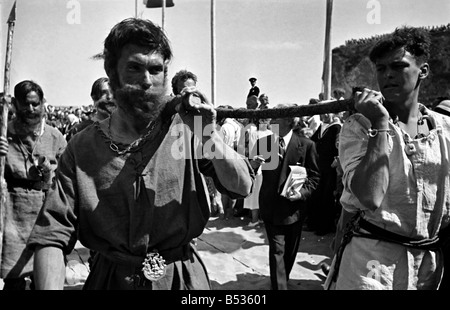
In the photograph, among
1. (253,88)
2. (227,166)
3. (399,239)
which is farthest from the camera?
(253,88)

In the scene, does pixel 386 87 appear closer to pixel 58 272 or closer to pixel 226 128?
pixel 58 272

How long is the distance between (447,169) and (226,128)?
5.58 metres

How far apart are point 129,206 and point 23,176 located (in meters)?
3.08

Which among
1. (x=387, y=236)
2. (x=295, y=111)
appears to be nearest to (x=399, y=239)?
(x=387, y=236)

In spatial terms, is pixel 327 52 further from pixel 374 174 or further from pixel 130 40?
pixel 130 40

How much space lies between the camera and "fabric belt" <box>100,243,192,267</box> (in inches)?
72.1

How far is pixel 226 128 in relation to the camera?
7.77 metres

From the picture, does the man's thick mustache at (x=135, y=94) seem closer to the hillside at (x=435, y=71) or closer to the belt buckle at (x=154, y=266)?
the belt buckle at (x=154, y=266)

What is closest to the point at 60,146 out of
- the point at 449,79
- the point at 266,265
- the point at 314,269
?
the point at 266,265

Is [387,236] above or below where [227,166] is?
below

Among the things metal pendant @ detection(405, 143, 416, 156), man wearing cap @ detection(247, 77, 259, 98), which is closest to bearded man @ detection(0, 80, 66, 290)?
metal pendant @ detection(405, 143, 416, 156)

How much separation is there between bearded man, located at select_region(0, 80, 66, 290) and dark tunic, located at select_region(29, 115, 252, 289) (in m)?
2.77

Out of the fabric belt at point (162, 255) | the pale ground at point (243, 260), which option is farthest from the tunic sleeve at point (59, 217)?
the pale ground at point (243, 260)

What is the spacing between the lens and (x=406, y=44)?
239 cm
